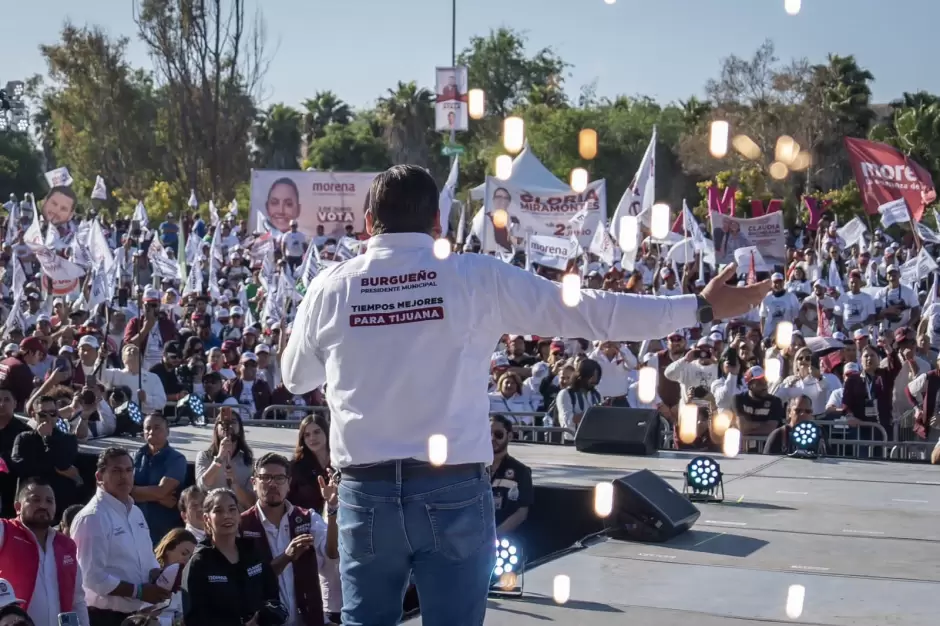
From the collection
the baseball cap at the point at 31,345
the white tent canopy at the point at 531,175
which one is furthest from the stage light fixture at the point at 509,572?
the white tent canopy at the point at 531,175

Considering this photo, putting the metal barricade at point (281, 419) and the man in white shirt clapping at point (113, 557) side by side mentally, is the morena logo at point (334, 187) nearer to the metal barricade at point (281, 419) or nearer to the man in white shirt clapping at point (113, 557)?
the metal barricade at point (281, 419)

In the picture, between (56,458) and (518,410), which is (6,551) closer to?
(56,458)

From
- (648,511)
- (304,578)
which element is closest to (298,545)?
(304,578)

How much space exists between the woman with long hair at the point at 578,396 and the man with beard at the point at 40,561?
656 cm

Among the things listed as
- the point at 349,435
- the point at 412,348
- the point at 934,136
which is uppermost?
the point at 934,136

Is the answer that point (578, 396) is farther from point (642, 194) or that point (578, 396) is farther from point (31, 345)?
point (642, 194)

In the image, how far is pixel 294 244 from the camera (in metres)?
27.0

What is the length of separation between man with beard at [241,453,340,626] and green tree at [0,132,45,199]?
208 feet

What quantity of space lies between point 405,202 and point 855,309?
14.8 m

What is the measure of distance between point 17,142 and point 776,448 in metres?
67.4

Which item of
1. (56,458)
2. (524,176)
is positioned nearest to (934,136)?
(524,176)

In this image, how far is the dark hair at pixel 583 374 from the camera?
43.6 ft

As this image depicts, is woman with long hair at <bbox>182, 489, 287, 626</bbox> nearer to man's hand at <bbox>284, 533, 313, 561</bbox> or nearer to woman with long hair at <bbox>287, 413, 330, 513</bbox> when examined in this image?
man's hand at <bbox>284, 533, 313, 561</bbox>

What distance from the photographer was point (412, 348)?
343 cm
